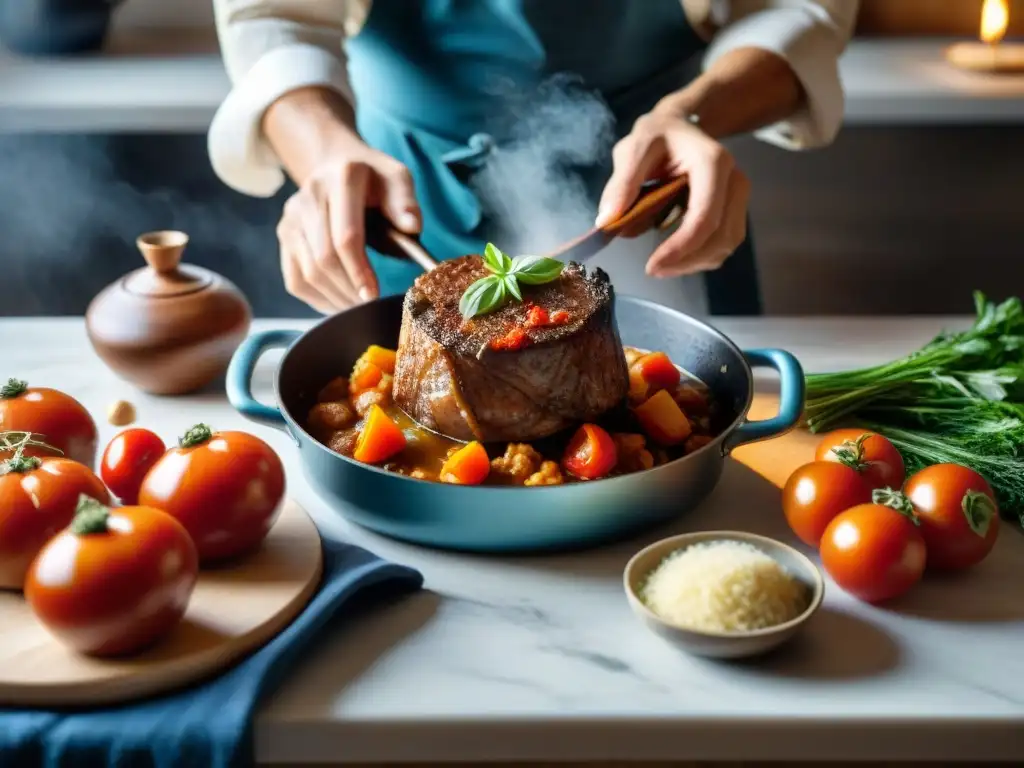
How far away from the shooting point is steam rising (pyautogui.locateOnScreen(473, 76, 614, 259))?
2.44 metres

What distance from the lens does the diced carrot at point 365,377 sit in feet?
5.83

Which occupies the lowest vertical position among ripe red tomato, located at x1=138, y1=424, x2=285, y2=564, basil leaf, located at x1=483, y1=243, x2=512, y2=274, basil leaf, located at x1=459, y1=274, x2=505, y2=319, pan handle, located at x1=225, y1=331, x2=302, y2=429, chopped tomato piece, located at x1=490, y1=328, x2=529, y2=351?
pan handle, located at x1=225, y1=331, x2=302, y2=429

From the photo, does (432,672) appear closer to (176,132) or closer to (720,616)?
(720,616)

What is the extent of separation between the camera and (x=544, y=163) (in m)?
2.45

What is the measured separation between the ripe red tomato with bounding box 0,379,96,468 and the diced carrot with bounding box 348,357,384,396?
392 millimetres

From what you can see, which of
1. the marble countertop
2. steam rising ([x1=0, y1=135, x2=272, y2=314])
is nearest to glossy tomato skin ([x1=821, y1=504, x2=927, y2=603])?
the marble countertop

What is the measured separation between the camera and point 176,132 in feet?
12.4

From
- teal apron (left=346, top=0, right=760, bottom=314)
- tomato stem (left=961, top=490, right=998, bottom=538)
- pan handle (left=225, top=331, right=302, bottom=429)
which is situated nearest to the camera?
tomato stem (left=961, top=490, right=998, bottom=538)

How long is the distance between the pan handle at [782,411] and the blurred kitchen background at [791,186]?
200 centimetres

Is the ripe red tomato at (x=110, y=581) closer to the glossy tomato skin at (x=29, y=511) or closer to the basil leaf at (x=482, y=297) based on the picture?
the glossy tomato skin at (x=29, y=511)

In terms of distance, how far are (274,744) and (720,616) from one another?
1.68 feet

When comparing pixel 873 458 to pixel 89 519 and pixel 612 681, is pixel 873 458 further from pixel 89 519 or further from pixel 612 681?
pixel 89 519

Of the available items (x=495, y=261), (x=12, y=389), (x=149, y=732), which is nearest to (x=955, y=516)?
(x=495, y=261)

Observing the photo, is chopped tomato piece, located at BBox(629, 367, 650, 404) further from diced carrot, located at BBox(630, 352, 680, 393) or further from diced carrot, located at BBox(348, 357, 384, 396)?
diced carrot, located at BBox(348, 357, 384, 396)
